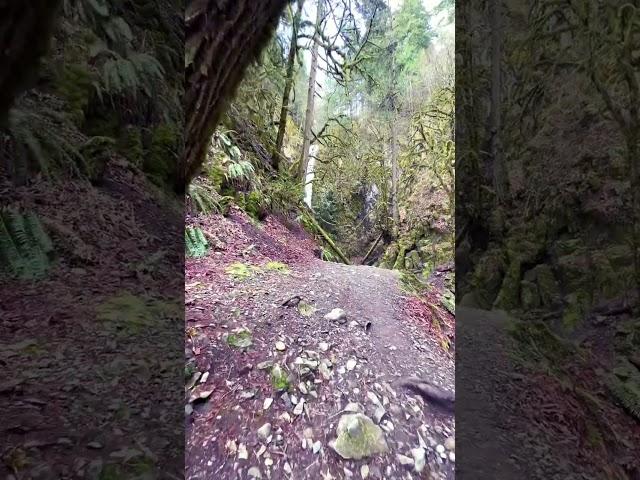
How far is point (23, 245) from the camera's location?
76 centimetres

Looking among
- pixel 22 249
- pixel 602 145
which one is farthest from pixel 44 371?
pixel 602 145

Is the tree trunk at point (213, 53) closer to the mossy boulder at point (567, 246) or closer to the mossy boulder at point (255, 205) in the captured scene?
the mossy boulder at point (567, 246)

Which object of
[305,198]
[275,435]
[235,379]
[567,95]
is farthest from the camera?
[305,198]

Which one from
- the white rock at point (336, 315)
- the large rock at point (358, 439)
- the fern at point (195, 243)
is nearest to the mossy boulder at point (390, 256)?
the white rock at point (336, 315)

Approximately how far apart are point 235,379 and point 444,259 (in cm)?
296

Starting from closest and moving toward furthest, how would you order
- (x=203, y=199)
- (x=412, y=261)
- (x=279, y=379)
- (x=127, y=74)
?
(x=127, y=74) < (x=279, y=379) < (x=203, y=199) < (x=412, y=261)

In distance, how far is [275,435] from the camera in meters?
1.27

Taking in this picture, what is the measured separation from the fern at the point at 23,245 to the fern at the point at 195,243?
1187mm

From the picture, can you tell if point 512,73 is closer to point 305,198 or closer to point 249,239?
point 249,239

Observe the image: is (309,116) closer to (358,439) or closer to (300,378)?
(300,378)

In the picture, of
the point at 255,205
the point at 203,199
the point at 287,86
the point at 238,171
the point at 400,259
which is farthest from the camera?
the point at 400,259

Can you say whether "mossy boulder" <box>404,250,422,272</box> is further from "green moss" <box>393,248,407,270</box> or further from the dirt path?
the dirt path

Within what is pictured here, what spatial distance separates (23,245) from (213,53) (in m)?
0.85

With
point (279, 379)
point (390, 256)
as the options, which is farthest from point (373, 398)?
point (390, 256)
